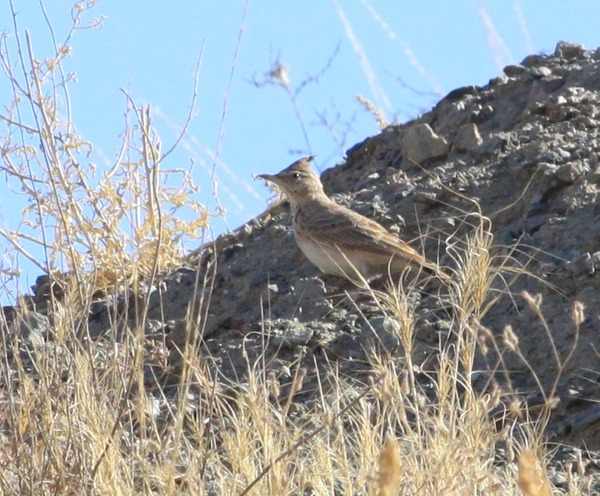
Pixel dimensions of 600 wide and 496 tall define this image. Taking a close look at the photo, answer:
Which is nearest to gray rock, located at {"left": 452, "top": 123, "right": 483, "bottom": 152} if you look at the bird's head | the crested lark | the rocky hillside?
the rocky hillside

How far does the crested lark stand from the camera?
699cm

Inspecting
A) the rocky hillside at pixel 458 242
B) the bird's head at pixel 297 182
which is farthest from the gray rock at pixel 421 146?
the bird's head at pixel 297 182

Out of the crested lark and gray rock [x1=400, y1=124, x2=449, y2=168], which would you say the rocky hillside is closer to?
gray rock [x1=400, y1=124, x2=449, y2=168]

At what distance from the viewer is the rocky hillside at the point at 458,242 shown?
19.3 feet

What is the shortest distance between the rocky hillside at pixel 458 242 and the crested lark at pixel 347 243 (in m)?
0.12

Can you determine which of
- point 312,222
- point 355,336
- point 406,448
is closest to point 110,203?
point 312,222

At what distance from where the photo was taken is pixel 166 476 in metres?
4.34

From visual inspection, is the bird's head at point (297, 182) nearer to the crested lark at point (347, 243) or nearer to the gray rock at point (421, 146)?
the crested lark at point (347, 243)

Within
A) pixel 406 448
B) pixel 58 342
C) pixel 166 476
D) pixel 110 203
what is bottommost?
pixel 406 448

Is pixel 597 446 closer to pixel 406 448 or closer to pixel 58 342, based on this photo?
pixel 406 448

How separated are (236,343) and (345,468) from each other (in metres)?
2.30

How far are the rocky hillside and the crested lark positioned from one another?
0.40 ft

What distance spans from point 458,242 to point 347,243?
1.90 ft

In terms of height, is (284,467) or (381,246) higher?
(381,246)
